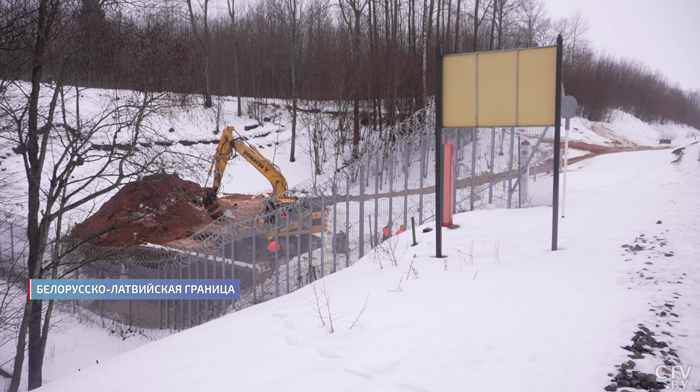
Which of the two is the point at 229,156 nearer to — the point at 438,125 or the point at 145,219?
the point at 145,219

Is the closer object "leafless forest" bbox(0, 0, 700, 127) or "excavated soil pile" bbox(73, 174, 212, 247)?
"leafless forest" bbox(0, 0, 700, 127)

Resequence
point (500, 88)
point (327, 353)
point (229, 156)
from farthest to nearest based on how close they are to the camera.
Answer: point (229, 156), point (500, 88), point (327, 353)

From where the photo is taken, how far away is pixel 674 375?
346cm

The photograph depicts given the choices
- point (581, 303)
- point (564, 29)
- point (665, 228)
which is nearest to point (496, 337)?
point (581, 303)

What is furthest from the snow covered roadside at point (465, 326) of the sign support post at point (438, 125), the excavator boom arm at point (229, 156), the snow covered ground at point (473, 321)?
the excavator boom arm at point (229, 156)

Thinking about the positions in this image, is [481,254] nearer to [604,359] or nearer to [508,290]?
[508,290]

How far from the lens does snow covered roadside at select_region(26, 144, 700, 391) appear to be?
12.7 ft

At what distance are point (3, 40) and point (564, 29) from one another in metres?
57.7

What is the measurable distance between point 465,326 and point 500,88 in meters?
4.17

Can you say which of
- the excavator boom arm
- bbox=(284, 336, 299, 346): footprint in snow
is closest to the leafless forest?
the excavator boom arm

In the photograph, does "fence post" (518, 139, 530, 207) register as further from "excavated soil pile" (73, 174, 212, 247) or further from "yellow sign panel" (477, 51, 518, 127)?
"excavated soil pile" (73, 174, 212, 247)

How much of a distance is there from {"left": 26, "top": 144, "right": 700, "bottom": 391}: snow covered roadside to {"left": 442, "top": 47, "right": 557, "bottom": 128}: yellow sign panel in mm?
2051

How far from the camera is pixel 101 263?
13.0m

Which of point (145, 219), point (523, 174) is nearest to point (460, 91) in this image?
point (523, 174)
